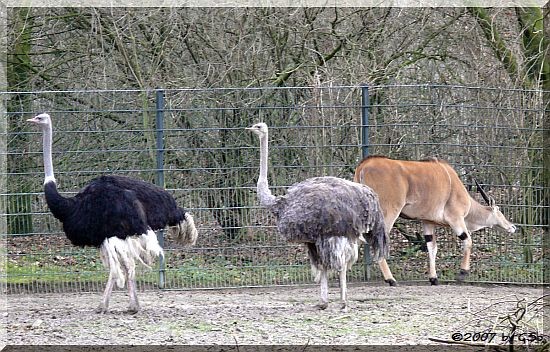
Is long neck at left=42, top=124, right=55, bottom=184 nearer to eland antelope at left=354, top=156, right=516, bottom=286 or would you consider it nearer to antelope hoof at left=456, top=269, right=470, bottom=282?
eland antelope at left=354, top=156, right=516, bottom=286

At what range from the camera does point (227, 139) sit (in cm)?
1027

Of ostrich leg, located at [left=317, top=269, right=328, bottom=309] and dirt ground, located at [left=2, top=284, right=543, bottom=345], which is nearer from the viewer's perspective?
dirt ground, located at [left=2, top=284, right=543, bottom=345]

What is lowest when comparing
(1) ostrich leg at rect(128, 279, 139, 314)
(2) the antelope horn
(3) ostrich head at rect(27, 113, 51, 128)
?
(1) ostrich leg at rect(128, 279, 139, 314)

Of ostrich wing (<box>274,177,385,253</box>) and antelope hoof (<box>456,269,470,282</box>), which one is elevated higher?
ostrich wing (<box>274,177,385,253</box>)

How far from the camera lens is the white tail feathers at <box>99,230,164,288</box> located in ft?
26.5

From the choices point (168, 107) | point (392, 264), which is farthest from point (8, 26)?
point (392, 264)

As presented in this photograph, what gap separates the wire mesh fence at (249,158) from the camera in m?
10.1

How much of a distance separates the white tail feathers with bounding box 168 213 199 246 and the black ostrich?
1.12ft

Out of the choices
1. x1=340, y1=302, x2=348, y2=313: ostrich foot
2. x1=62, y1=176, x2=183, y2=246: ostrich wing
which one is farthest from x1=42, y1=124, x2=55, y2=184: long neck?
x1=340, y1=302, x2=348, y2=313: ostrich foot

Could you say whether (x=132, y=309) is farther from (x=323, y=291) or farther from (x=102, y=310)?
(x=323, y=291)

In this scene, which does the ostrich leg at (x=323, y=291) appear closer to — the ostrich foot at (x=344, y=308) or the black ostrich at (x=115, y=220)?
the ostrich foot at (x=344, y=308)

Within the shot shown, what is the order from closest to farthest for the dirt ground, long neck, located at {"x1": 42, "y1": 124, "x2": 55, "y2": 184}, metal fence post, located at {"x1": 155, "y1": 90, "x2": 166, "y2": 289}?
the dirt ground
long neck, located at {"x1": 42, "y1": 124, "x2": 55, "y2": 184}
metal fence post, located at {"x1": 155, "y1": 90, "x2": 166, "y2": 289}

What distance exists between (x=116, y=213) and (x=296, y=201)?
4.37 ft

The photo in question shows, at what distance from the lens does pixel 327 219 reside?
8164mm
